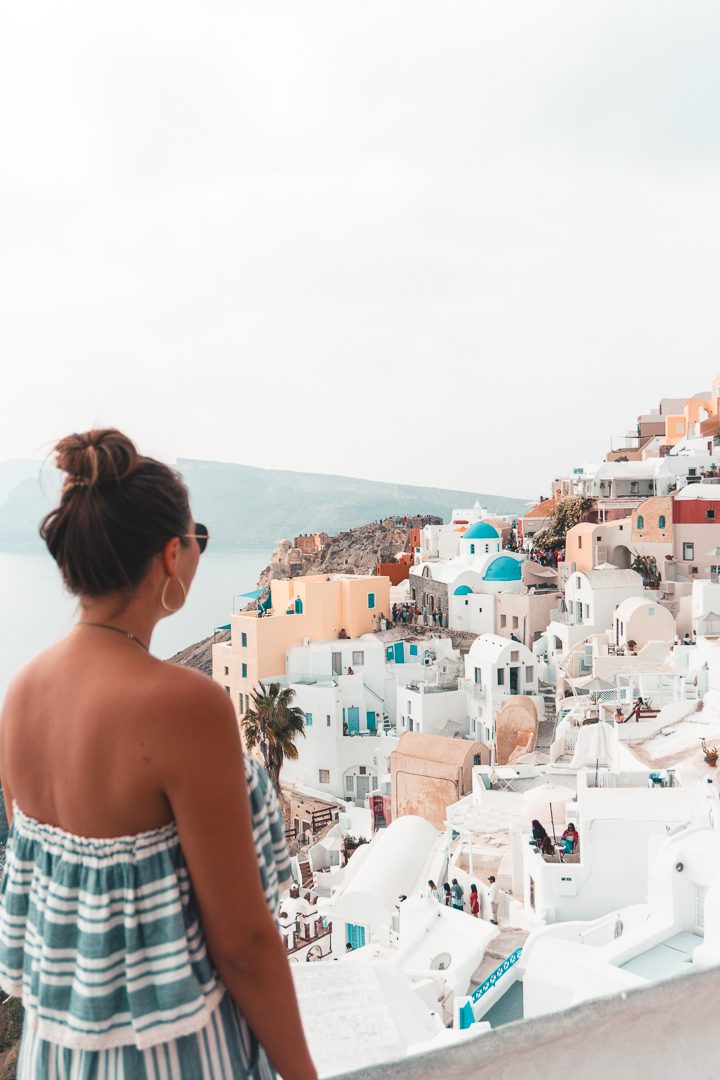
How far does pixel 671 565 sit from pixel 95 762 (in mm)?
23985

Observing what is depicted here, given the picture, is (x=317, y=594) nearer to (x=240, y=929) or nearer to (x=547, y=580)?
(x=547, y=580)

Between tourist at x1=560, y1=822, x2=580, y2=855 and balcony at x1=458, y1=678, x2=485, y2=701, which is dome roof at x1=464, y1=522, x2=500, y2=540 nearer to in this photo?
balcony at x1=458, y1=678, x2=485, y2=701

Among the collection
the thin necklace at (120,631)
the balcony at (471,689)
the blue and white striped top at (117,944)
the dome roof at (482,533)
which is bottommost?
the balcony at (471,689)

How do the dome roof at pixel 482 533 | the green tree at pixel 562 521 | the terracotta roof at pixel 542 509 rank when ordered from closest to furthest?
the green tree at pixel 562 521 → the dome roof at pixel 482 533 → the terracotta roof at pixel 542 509

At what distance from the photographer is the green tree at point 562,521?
2730 centimetres

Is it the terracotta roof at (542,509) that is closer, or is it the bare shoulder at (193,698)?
the bare shoulder at (193,698)

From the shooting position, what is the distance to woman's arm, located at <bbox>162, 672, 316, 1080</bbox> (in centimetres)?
104

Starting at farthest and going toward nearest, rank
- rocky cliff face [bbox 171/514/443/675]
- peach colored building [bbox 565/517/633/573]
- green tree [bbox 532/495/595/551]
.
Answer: rocky cliff face [bbox 171/514/443/675] < green tree [bbox 532/495/595/551] < peach colored building [bbox 565/517/633/573]

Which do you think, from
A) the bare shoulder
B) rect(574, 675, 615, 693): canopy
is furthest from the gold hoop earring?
rect(574, 675, 615, 693): canopy

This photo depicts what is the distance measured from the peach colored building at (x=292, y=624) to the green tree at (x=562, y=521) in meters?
6.06

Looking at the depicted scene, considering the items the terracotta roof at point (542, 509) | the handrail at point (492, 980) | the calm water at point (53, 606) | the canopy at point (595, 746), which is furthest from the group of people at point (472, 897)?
the terracotta roof at point (542, 509)

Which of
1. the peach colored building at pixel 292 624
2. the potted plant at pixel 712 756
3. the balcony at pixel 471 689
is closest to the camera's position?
the potted plant at pixel 712 756

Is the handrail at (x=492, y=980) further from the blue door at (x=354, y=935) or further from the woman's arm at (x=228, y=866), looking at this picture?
the woman's arm at (x=228, y=866)

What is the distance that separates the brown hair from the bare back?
0.27ft
